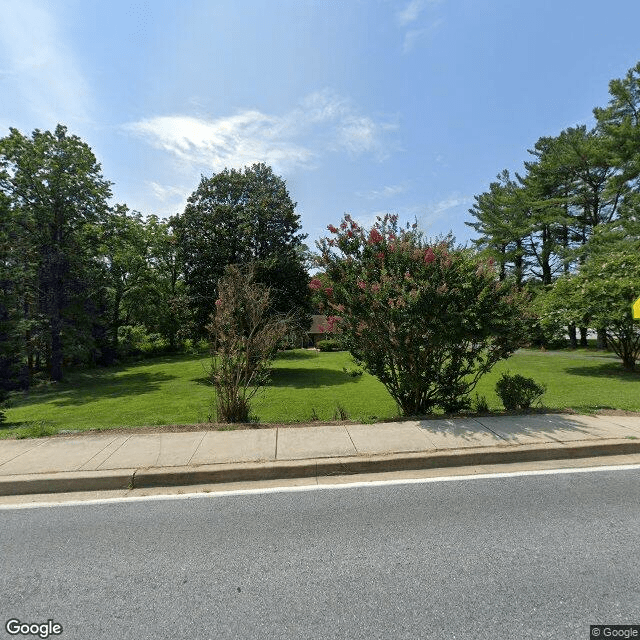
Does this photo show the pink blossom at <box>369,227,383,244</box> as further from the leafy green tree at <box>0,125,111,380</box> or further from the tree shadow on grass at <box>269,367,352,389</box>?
the leafy green tree at <box>0,125,111,380</box>

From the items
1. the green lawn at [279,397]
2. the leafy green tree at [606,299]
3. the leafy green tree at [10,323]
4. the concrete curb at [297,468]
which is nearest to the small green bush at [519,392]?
the green lawn at [279,397]

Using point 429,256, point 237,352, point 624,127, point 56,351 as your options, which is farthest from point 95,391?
point 624,127

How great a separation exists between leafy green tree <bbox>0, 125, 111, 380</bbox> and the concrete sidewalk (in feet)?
68.5

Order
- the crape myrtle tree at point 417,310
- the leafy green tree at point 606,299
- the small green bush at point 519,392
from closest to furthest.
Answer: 1. the crape myrtle tree at point 417,310
2. the small green bush at point 519,392
3. the leafy green tree at point 606,299

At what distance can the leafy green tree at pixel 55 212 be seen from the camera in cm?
2269

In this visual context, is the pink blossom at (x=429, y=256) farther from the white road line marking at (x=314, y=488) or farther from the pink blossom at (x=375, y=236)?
the white road line marking at (x=314, y=488)

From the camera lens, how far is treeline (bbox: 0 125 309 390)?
65.2 feet

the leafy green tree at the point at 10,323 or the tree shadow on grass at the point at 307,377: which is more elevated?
the leafy green tree at the point at 10,323

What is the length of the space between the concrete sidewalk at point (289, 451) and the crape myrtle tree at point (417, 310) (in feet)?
4.09

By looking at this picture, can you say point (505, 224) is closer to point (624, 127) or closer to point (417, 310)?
point (624, 127)

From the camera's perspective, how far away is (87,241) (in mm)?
25562

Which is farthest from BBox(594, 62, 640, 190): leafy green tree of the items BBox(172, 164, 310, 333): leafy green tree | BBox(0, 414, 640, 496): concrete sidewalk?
BBox(0, 414, 640, 496): concrete sidewalk

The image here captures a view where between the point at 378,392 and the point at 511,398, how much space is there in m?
6.38

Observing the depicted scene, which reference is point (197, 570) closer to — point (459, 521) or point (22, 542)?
point (22, 542)
